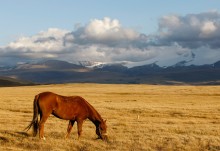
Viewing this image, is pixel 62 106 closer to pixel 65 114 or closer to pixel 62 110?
pixel 62 110

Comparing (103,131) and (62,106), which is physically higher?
(62,106)

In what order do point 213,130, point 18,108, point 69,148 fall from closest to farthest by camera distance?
1. point 69,148
2. point 213,130
3. point 18,108

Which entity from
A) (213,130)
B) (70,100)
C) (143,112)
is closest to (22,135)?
(70,100)

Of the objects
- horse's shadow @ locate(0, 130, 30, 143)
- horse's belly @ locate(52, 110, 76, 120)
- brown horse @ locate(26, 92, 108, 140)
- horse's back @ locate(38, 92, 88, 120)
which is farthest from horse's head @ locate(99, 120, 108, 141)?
horse's shadow @ locate(0, 130, 30, 143)

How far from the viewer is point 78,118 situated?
72.7ft

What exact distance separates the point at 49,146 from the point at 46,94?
2.96 metres

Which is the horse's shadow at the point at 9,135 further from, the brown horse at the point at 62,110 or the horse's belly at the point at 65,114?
the horse's belly at the point at 65,114

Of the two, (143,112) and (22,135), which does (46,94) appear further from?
(143,112)

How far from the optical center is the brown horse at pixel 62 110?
2159 centimetres

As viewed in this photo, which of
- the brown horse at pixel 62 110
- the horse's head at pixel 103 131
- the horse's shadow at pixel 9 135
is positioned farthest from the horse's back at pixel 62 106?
the horse's shadow at pixel 9 135

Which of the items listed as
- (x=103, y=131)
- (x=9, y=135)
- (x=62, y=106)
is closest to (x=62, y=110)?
(x=62, y=106)

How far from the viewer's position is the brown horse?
2159cm

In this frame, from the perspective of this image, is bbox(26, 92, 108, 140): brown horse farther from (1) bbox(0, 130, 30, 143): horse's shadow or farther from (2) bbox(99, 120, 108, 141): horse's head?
(1) bbox(0, 130, 30, 143): horse's shadow

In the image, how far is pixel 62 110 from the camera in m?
22.0
